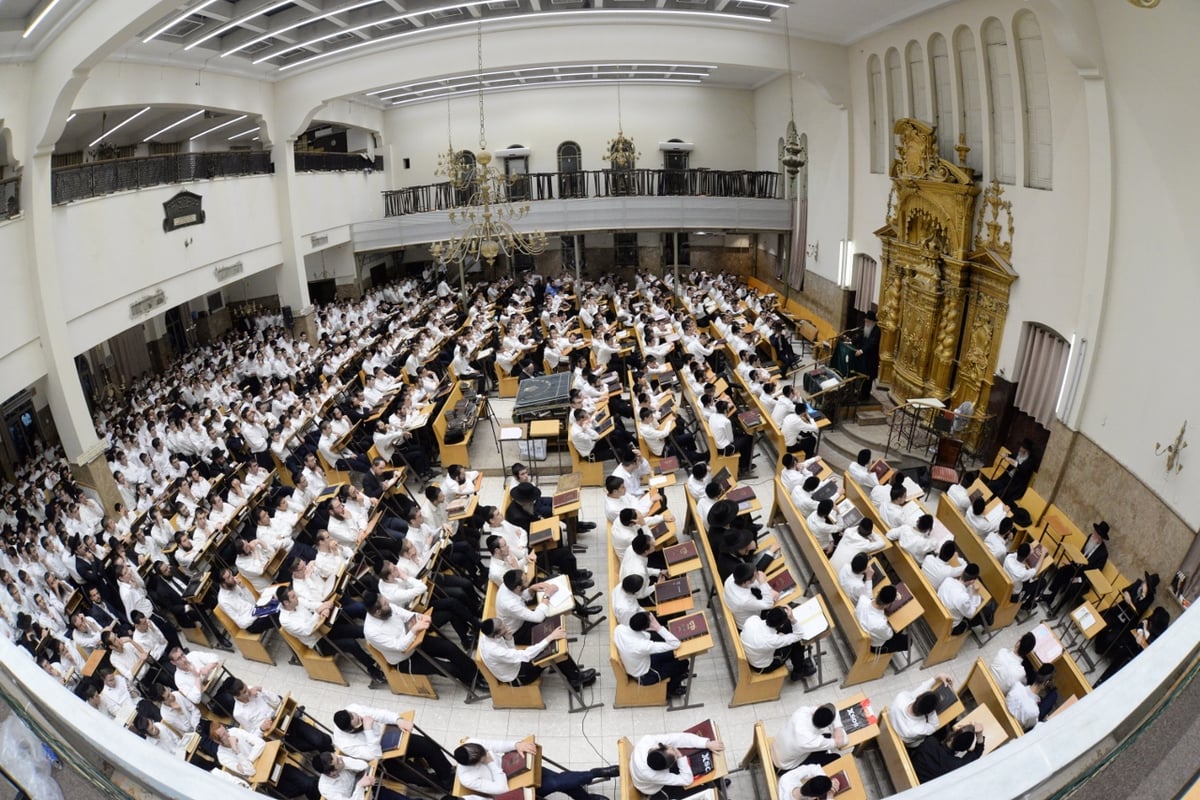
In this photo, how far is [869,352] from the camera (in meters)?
13.6

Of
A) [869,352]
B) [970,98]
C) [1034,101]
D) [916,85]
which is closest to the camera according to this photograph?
[1034,101]

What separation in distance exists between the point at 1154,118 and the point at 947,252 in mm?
4546

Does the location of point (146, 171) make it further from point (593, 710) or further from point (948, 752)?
point (948, 752)

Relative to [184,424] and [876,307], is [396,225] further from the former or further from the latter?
[876,307]

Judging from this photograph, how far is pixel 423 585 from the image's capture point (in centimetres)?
699

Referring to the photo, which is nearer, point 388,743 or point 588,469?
point 388,743

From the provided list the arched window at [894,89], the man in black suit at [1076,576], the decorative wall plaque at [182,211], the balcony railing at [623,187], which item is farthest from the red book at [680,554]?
the balcony railing at [623,187]

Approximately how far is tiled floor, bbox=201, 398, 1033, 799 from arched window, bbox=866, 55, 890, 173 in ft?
33.6

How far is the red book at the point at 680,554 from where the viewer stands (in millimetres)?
6859

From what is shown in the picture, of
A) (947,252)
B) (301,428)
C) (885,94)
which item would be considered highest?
(885,94)

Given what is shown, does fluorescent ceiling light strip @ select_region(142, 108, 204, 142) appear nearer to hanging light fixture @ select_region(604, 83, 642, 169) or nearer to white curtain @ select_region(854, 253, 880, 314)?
hanging light fixture @ select_region(604, 83, 642, 169)

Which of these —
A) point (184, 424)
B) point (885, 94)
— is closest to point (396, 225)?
point (184, 424)

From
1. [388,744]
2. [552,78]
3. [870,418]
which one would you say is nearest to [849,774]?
[388,744]

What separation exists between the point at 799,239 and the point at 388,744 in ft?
54.5
